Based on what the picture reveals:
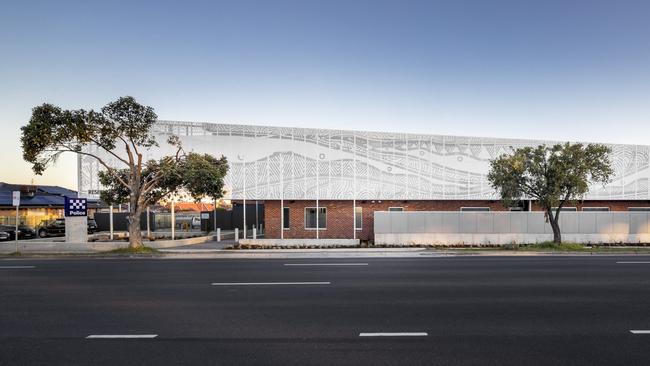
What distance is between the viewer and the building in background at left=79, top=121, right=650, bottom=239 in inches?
1048

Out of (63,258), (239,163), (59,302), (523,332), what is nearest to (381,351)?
(523,332)

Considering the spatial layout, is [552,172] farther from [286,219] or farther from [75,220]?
[75,220]

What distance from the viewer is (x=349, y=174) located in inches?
1059

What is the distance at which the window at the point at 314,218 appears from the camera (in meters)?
26.9

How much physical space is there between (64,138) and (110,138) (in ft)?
6.12

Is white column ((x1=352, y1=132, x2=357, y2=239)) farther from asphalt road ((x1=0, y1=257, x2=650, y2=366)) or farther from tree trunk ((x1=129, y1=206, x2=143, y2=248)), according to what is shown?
asphalt road ((x1=0, y1=257, x2=650, y2=366))

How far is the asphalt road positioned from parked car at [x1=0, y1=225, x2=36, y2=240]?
20.4m

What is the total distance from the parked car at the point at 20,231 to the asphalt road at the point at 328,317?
2035 cm

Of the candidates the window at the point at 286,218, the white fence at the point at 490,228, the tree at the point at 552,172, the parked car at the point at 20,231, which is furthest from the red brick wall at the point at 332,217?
the parked car at the point at 20,231

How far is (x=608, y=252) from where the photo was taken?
754 inches

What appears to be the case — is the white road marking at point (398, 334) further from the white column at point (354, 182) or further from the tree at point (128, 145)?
the white column at point (354, 182)

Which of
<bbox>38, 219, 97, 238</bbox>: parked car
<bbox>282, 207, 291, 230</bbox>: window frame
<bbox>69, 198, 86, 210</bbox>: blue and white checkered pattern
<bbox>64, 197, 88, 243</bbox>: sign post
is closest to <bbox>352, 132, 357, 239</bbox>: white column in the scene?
<bbox>282, 207, 291, 230</bbox>: window frame

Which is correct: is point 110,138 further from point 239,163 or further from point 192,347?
point 192,347

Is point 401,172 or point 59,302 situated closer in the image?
point 59,302
